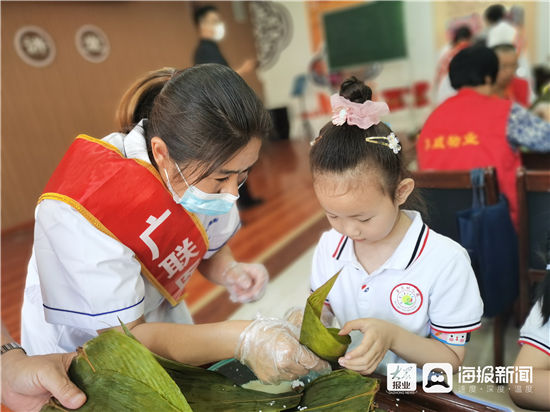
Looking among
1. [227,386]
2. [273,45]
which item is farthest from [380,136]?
[273,45]

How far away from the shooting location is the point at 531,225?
1406 mm

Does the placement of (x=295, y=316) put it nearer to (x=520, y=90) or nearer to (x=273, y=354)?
(x=273, y=354)

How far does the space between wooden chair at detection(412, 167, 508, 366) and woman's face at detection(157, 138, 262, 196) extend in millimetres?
682

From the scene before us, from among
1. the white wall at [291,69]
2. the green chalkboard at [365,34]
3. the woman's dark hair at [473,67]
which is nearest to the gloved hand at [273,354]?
the woman's dark hair at [473,67]

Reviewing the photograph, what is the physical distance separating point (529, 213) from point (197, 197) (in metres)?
1.09

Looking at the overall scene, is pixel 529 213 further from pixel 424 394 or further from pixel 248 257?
pixel 248 257

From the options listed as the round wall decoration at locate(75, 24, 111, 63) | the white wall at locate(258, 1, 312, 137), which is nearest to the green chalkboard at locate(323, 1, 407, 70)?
the white wall at locate(258, 1, 312, 137)

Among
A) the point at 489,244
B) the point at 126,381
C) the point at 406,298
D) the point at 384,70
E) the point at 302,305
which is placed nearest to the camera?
the point at 126,381

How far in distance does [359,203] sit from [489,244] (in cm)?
80

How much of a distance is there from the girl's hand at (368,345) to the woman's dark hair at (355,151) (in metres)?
0.26

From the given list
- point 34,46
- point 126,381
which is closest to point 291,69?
point 34,46

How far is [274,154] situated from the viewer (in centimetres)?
658

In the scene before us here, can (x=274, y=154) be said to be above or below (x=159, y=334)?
below

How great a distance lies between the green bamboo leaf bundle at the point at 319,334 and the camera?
2.18 feet
